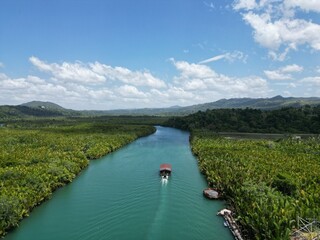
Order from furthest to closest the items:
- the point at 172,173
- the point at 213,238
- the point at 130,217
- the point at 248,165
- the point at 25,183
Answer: the point at 172,173, the point at 248,165, the point at 25,183, the point at 130,217, the point at 213,238

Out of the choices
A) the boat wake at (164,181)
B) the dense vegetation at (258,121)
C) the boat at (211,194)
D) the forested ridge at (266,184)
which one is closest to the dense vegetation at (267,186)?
the forested ridge at (266,184)

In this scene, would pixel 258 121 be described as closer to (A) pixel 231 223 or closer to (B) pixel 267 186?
(B) pixel 267 186

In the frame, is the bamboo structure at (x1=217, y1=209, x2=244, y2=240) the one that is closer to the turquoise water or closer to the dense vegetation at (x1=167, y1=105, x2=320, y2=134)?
the turquoise water

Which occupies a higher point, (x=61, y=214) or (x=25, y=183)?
(x=25, y=183)

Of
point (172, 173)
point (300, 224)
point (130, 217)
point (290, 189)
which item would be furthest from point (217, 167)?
point (300, 224)

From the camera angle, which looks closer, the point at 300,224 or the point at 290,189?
the point at 300,224

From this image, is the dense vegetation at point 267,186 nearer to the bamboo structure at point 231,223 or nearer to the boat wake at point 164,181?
the bamboo structure at point 231,223

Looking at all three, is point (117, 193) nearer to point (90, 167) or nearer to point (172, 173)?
point (172, 173)

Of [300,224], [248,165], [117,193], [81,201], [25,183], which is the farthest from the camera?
[248,165]

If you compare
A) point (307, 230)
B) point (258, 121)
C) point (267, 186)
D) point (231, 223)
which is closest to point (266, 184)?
point (267, 186)
